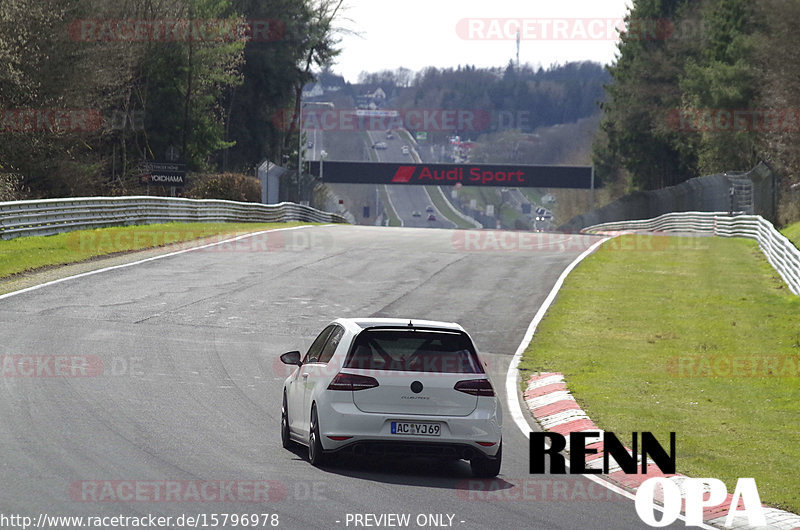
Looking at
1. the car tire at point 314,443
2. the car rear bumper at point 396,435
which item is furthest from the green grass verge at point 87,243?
the car rear bumper at point 396,435

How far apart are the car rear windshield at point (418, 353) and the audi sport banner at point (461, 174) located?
8624 centimetres

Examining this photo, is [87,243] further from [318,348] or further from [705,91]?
[705,91]

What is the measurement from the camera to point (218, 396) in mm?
13328

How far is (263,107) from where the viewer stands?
80.6m

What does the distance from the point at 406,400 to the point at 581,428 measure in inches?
141

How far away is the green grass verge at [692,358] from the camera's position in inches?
468

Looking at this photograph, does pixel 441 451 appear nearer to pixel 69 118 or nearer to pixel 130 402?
pixel 130 402

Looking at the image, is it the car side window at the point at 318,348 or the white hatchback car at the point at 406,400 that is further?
the car side window at the point at 318,348

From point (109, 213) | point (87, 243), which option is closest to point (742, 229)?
point (109, 213)

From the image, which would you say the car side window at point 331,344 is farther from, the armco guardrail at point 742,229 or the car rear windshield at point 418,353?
the armco guardrail at point 742,229

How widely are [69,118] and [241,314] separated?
26.3 m

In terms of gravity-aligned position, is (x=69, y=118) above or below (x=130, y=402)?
above

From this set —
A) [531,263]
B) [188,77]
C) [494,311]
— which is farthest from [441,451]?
[188,77]

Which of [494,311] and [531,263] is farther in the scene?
[531,263]
